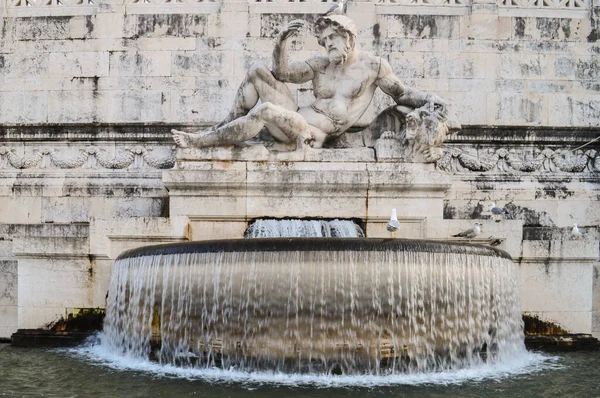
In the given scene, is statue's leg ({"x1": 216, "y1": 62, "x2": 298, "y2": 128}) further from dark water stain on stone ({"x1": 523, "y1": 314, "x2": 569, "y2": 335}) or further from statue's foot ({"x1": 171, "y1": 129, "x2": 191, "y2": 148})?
dark water stain on stone ({"x1": 523, "y1": 314, "x2": 569, "y2": 335})

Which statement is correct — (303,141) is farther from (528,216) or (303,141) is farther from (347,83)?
(528,216)

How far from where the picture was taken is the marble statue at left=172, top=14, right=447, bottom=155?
1180cm

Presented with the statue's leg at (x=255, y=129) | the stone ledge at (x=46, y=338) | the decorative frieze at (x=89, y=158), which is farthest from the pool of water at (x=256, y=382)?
the decorative frieze at (x=89, y=158)

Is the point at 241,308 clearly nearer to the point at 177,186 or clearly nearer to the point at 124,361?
the point at 124,361

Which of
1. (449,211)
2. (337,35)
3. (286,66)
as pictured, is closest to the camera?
(337,35)

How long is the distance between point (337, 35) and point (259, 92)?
1.47 m

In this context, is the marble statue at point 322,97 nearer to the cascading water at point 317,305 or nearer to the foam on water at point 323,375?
the cascading water at point 317,305

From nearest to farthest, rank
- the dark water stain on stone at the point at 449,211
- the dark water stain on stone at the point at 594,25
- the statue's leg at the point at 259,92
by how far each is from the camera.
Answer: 1. the statue's leg at the point at 259,92
2. the dark water stain on stone at the point at 449,211
3. the dark water stain on stone at the point at 594,25

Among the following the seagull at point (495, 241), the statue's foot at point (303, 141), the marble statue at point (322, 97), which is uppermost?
the marble statue at point (322, 97)

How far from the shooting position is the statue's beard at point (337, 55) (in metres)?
12.1

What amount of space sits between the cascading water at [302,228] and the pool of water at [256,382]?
2.54 metres

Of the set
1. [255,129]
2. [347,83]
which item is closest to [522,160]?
[347,83]

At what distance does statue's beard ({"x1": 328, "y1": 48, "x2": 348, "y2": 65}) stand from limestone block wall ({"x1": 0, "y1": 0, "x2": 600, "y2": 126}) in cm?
199

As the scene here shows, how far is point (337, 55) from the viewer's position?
12.1m
